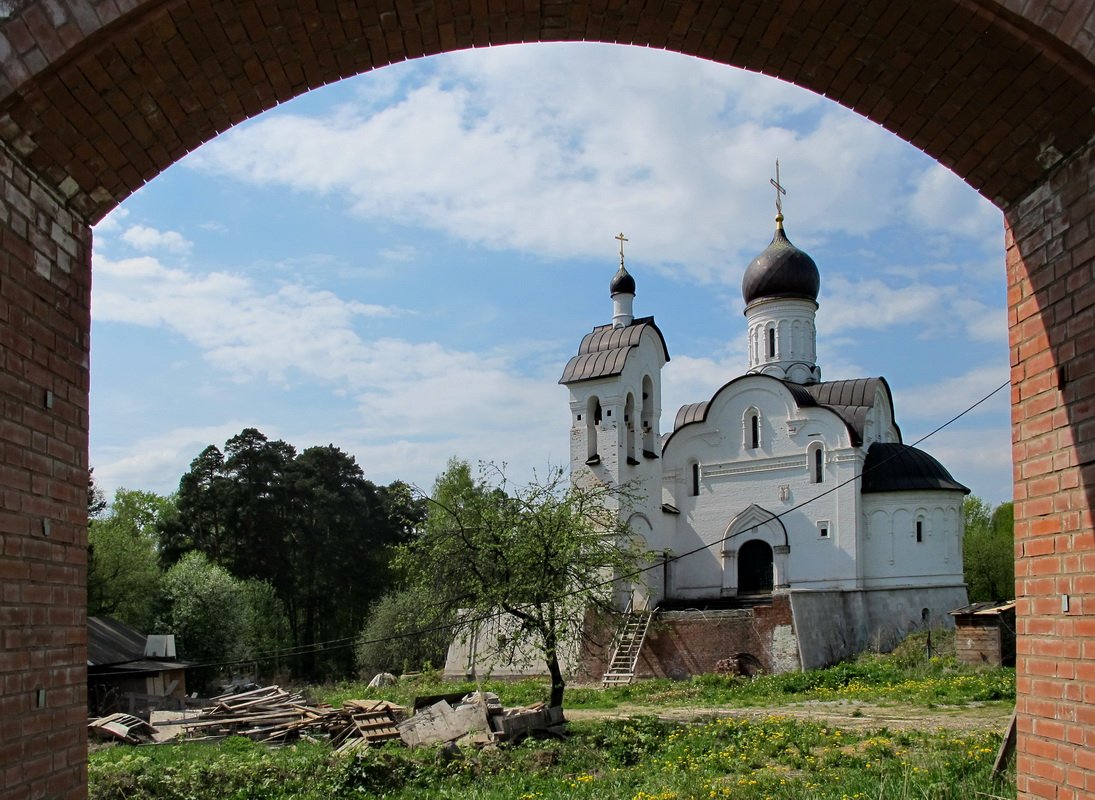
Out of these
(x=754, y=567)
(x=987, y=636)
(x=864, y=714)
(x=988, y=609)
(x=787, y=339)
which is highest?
(x=787, y=339)

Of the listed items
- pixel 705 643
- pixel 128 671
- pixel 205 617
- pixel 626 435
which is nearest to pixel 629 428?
pixel 626 435

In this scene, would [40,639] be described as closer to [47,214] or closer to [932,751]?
[47,214]

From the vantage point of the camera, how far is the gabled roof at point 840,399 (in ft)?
97.5

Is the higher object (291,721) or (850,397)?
(850,397)

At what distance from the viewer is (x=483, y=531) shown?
17.7m

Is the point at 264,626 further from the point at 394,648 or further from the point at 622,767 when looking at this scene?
the point at 622,767

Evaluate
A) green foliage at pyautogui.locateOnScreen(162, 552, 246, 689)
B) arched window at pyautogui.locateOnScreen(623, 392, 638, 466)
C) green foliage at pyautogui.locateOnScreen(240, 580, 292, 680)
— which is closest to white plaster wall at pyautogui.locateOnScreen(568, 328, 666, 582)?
arched window at pyautogui.locateOnScreen(623, 392, 638, 466)

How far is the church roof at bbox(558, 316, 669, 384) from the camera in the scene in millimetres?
29153

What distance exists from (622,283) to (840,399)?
25.1 ft

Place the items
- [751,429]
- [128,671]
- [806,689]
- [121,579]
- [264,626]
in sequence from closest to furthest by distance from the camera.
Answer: [806,689] → [128,671] → [751,429] → [121,579] → [264,626]

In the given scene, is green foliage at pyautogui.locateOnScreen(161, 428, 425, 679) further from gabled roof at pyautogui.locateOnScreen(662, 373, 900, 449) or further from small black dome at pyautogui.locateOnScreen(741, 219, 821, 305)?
small black dome at pyautogui.locateOnScreen(741, 219, 821, 305)

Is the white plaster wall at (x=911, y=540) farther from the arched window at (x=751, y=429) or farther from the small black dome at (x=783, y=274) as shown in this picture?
the small black dome at (x=783, y=274)

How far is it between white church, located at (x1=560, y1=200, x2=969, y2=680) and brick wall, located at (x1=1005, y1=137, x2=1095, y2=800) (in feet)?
69.4

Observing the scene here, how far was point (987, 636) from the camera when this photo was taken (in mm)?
20766
